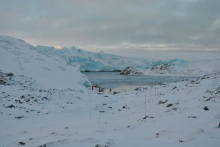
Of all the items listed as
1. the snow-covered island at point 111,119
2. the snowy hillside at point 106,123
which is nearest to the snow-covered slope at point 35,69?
the snow-covered island at point 111,119

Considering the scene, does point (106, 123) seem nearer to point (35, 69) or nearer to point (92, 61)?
point (35, 69)

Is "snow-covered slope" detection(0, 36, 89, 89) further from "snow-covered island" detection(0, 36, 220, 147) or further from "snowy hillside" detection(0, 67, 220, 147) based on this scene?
"snowy hillside" detection(0, 67, 220, 147)

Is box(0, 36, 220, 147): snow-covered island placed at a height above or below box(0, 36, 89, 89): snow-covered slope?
below

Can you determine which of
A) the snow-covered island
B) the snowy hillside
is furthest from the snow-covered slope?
the snowy hillside

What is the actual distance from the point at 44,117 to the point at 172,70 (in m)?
104

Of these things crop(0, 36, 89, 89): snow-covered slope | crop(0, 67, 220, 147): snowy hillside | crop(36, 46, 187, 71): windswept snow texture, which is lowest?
crop(0, 67, 220, 147): snowy hillside

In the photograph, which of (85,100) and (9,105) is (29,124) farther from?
(85,100)

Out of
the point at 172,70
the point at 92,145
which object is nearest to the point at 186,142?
the point at 92,145

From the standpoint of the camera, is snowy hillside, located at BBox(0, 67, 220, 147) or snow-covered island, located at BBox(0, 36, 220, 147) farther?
snow-covered island, located at BBox(0, 36, 220, 147)

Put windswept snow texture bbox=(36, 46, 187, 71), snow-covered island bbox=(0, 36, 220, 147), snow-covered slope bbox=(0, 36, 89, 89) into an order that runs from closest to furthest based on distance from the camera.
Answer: snow-covered island bbox=(0, 36, 220, 147) → snow-covered slope bbox=(0, 36, 89, 89) → windswept snow texture bbox=(36, 46, 187, 71)

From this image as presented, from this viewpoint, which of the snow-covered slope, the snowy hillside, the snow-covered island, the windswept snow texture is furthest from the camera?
the windswept snow texture

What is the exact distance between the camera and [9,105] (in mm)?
13375

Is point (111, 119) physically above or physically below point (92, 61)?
below

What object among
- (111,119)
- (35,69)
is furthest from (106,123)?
(35,69)
